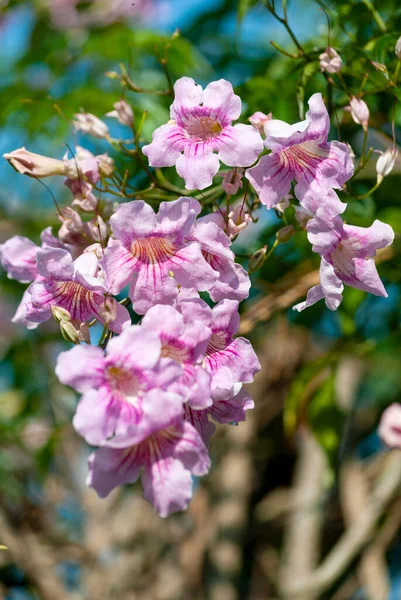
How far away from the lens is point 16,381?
2629 millimetres

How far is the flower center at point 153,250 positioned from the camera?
97 cm

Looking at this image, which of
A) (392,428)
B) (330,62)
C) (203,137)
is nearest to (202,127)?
(203,137)

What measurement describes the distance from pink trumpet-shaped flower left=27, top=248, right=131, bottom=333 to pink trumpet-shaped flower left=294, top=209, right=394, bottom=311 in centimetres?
27

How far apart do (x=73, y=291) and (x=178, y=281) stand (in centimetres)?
17

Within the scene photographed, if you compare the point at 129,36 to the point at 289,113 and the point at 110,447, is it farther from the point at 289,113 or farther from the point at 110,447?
the point at 110,447

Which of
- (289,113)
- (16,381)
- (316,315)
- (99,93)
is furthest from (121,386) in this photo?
(16,381)

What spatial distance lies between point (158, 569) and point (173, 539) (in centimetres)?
13

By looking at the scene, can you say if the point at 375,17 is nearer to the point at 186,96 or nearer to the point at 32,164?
the point at 186,96

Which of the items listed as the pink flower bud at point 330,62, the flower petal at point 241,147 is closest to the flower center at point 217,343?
the flower petal at point 241,147

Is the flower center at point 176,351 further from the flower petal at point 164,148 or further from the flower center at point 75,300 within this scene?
the flower petal at point 164,148

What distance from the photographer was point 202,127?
1.05 m

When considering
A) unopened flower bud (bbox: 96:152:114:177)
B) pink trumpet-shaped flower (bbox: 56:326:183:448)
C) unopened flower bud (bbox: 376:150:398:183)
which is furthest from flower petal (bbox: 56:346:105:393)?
unopened flower bud (bbox: 376:150:398:183)

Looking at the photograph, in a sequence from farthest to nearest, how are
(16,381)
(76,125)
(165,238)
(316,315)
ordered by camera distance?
1. (16,381)
2. (316,315)
3. (76,125)
4. (165,238)

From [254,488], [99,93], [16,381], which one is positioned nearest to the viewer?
[99,93]
